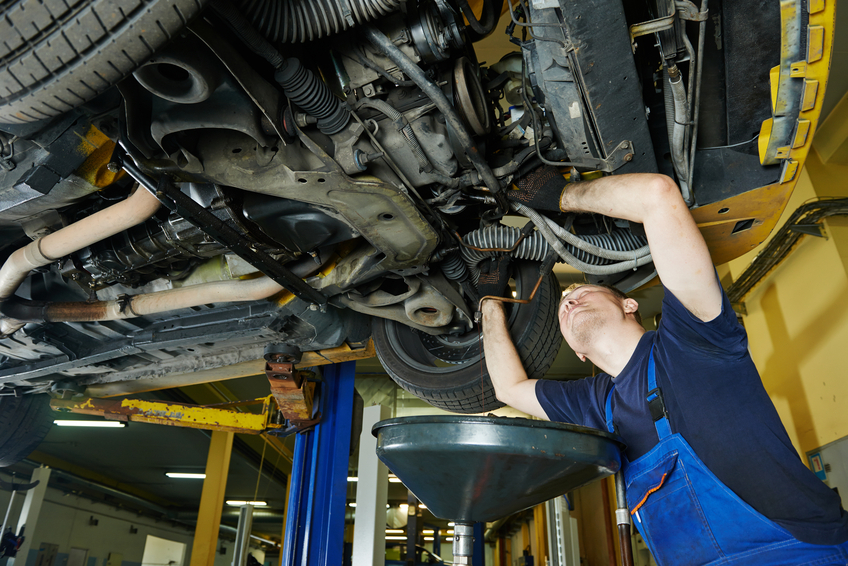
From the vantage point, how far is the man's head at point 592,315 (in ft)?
5.27

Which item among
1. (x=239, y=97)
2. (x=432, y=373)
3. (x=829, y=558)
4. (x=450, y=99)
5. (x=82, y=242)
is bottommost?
(x=829, y=558)

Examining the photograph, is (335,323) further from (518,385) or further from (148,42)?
(148,42)

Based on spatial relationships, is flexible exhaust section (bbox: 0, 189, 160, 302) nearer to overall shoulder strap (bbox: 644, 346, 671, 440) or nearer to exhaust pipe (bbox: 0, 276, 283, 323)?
exhaust pipe (bbox: 0, 276, 283, 323)

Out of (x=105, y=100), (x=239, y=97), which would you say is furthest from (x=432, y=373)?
(x=105, y=100)

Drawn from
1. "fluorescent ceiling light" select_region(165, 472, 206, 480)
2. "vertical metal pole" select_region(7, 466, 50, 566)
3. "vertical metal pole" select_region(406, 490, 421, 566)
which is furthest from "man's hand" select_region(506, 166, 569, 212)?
"fluorescent ceiling light" select_region(165, 472, 206, 480)

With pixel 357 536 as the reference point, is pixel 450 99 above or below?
above

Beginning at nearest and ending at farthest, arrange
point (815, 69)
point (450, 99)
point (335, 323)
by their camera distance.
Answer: point (815, 69)
point (450, 99)
point (335, 323)

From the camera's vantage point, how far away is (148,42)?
3.31 ft

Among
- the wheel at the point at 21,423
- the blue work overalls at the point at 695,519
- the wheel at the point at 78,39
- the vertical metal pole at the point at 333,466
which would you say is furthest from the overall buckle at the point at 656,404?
the wheel at the point at 21,423

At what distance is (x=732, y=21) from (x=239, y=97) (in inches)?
50.7

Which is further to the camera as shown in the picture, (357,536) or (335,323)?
(357,536)

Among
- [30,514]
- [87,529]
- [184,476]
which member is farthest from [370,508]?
[87,529]

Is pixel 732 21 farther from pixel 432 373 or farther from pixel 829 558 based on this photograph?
pixel 432 373

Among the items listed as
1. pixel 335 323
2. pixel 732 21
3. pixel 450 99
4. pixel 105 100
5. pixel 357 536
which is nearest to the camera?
pixel 732 21
